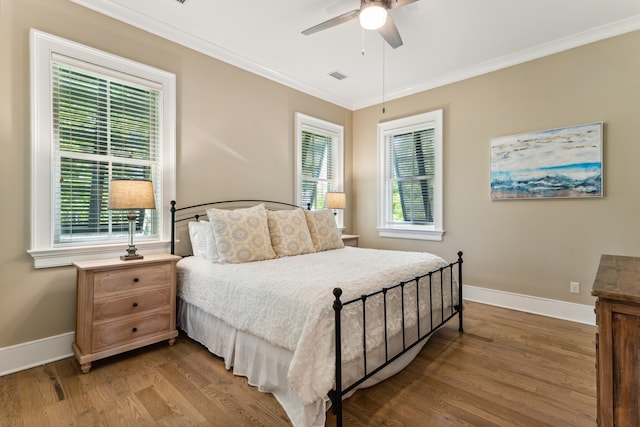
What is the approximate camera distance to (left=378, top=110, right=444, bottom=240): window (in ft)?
13.9

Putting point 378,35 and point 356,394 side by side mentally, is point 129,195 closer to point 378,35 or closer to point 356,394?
point 356,394

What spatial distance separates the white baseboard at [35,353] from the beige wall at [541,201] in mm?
3951

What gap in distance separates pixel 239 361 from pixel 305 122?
3.32 meters

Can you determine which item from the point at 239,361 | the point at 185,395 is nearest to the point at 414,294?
the point at 239,361

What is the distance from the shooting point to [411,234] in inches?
177

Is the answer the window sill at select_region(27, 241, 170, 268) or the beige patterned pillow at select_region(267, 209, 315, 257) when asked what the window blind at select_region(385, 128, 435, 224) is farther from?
the window sill at select_region(27, 241, 170, 268)

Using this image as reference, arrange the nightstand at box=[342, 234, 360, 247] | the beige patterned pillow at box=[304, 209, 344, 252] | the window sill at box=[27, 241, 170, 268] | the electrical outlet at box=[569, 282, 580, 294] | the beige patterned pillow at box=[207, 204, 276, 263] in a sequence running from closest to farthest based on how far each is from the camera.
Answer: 1. the window sill at box=[27, 241, 170, 268]
2. the beige patterned pillow at box=[207, 204, 276, 263]
3. the electrical outlet at box=[569, 282, 580, 294]
4. the beige patterned pillow at box=[304, 209, 344, 252]
5. the nightstand at box=[342, 234, 360, 247]

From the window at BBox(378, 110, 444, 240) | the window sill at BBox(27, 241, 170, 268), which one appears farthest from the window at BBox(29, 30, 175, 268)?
the window at BBox(378, 110, 444, 240)

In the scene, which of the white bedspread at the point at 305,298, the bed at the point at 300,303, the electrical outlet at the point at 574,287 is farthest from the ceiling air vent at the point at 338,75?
the electrical outlet at the point at 574,287

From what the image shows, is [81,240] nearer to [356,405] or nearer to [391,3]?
[356,405]

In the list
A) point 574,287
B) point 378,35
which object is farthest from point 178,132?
point 574,287

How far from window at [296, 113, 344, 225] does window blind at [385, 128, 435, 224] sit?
0.81 meters

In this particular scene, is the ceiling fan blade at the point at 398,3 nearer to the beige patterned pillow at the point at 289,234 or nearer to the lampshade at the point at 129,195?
the beige patterned pillow at the point at 289,234

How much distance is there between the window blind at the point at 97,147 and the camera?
2463mm
